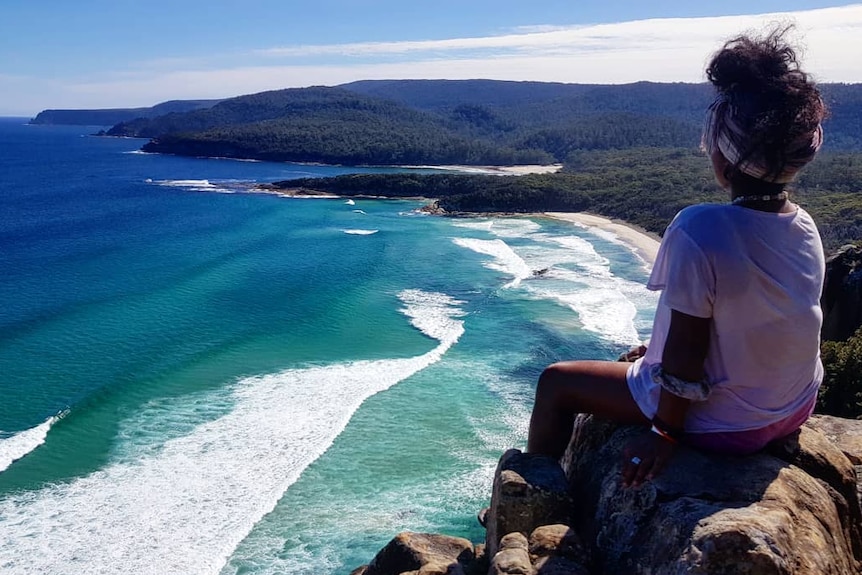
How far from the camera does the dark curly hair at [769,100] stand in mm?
3359

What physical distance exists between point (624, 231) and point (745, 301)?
62.5m

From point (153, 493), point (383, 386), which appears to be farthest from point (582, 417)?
point (383, 386)

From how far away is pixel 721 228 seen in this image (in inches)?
131

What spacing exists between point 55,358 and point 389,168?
4488 inches

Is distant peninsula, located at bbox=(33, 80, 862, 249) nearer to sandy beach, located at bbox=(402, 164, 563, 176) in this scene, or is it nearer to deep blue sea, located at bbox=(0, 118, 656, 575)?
sandy beach, located at bbox=(402, 164, 563, 176)

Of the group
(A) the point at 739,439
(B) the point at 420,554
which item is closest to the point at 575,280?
(B) the point at 420,554

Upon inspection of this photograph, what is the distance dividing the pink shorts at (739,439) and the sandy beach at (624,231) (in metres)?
45.6

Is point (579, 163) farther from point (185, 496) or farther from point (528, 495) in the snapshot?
point (528, 495)

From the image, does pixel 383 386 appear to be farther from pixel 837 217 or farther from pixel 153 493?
pixel 837 217

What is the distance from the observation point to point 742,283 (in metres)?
3.39

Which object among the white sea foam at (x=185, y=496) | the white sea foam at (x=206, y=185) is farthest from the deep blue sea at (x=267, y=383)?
the white sea foam at (x=206, y=185)

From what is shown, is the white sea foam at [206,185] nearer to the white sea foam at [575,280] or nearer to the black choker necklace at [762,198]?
the white sea foam at [575,280]

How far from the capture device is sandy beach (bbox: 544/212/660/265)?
5369 centimetres

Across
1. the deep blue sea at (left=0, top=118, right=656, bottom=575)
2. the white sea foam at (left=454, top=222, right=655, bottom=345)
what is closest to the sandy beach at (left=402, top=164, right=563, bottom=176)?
the white sea foam at (left=454, top=222, right=655, bottom=345)
